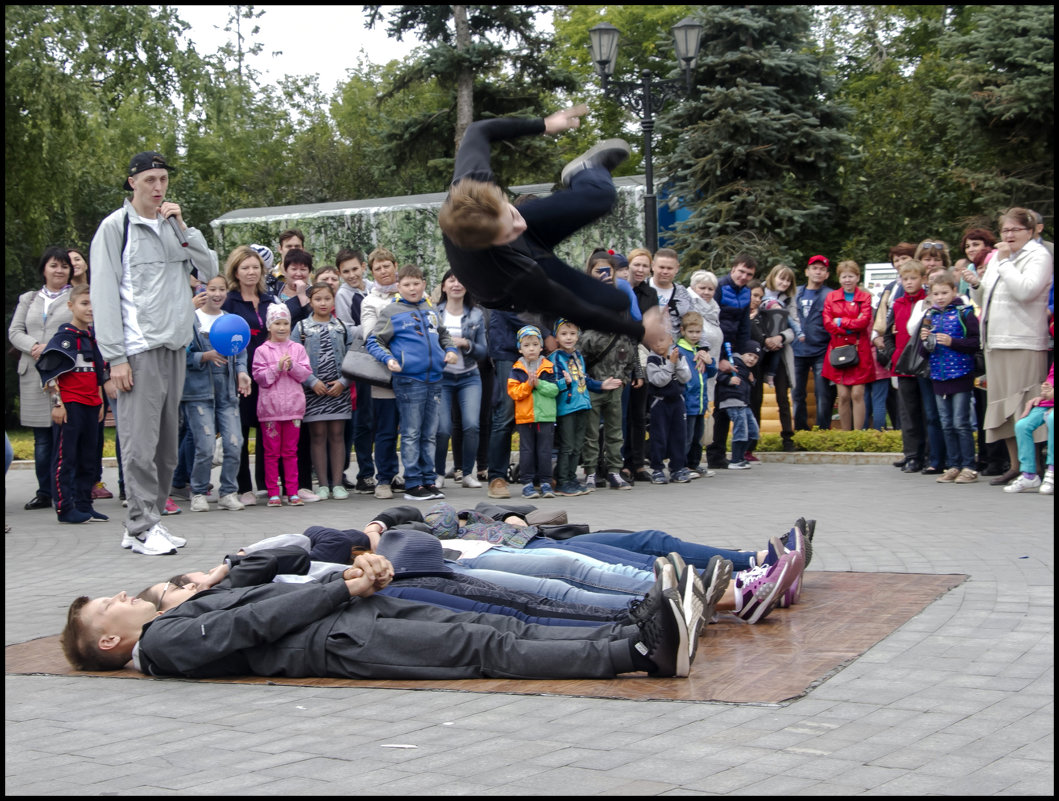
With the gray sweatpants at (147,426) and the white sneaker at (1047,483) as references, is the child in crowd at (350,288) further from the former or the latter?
the white sneaker at (1047,483)

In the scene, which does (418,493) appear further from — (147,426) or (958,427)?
(958,427)

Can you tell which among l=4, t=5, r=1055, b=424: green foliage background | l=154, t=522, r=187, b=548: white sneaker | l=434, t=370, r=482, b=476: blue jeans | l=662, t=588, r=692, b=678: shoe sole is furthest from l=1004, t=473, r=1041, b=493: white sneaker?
l=4, t=5, r=1055, b=424: green foliage background

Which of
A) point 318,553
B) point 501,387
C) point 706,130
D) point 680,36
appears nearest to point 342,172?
point 706,130

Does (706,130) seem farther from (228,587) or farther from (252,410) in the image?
(228,587)

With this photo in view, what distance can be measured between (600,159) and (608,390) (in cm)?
538

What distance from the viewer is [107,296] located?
838 cm

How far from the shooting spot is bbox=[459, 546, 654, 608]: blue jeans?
5699 millimetres

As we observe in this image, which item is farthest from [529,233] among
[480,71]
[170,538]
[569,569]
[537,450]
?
[480,71]

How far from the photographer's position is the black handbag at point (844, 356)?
571 inches

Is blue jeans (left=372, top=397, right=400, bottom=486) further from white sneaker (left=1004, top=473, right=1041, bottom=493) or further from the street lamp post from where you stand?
the street lamp post

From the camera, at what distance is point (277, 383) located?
1070 centimetres

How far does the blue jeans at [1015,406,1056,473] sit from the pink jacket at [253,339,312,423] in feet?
21.2

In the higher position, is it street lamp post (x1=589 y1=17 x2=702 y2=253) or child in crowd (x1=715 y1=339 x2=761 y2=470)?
street lamp post (x1=589 y1=17 x2=702 y2=253)

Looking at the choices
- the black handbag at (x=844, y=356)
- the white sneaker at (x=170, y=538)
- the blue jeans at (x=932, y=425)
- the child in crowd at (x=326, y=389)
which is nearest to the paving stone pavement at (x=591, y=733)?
the white sneaker at (x=170, y=538)
